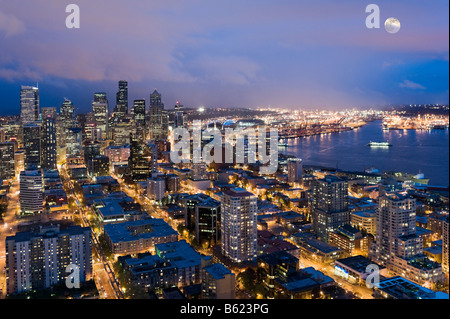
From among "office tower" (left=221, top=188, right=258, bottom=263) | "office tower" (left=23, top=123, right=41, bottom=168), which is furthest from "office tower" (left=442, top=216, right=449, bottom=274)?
"office tower" (left=23, top=123, right=41, bottom=168)

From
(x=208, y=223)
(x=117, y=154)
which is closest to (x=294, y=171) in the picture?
(x=208, y=223)

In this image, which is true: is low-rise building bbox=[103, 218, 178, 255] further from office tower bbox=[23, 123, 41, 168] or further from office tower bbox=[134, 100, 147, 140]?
office tower bbox=[134, 100, 147, 140]

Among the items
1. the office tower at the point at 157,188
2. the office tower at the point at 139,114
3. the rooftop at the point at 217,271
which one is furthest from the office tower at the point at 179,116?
the rooftop at the point at 217,271

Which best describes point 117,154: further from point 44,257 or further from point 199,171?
point 44,257

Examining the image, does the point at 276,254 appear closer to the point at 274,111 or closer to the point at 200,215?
the point at 200,215

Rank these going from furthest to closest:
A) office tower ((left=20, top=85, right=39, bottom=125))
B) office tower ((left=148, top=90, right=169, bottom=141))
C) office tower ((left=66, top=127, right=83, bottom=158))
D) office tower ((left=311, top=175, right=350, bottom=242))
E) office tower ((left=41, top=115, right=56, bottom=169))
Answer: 1. office tower ((left=148, top=90, right=169, bottom=141))
2. office tower ((left=20, top=85, right=39, bottom=125))
3. office tower ((left=66, top=127, right=83, bottom=158))
4. office tower ((left=41, top=115, right=56, bottom=169))
5. office tower ((left=311, top=175, right=350, bottom=242))

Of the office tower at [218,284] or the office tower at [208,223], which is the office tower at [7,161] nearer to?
the office tower at [208,223]
